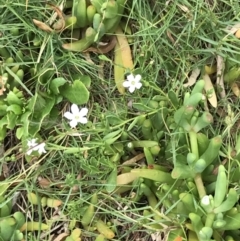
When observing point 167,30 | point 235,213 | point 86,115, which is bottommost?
point 235,213

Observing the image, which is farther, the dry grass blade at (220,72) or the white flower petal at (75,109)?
the dry grass blade at (220,72)

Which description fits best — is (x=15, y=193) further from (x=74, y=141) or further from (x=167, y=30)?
(x=167, y=30)

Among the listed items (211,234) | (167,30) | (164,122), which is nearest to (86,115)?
(164,122)

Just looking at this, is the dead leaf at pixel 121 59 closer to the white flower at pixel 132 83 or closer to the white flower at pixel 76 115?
the white flower at pixel 132 83

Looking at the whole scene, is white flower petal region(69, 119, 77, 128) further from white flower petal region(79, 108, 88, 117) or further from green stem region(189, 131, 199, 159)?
green stem region(189, 131, 199, 159)

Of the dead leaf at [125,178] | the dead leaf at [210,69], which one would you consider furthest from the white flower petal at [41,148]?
the dead leaf at [210,69]

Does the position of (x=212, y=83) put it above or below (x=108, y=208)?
above

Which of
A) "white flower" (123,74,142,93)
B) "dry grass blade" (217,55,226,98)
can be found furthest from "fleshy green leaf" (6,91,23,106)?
"dry grass blade" (217,55,226,98)
